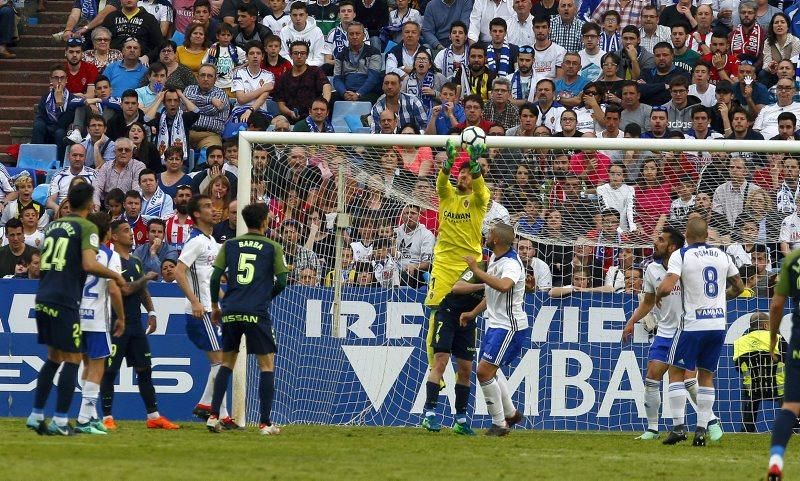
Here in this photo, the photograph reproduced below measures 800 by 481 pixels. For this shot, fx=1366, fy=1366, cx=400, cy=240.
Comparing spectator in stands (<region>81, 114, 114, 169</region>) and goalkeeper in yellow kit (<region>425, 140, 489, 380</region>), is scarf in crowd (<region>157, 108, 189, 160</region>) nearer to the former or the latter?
spectator in stands (<region>81, 114, 114, 169</region>)

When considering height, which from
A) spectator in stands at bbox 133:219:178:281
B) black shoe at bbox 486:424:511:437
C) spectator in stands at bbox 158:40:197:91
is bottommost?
black shoe at bbox 486:424:511:437

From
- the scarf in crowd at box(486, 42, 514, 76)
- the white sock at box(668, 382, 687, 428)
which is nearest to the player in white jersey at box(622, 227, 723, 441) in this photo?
the white sock at box(668, 382, 687, 428)

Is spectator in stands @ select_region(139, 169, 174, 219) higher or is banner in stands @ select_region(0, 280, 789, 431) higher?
spectator in stands @ select_region(139, 169, 174, 219)

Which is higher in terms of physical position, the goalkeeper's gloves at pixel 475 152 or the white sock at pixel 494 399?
the goalkeeper's gloves at pixel 475 152

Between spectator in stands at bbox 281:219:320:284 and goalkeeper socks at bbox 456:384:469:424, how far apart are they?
2.85 metres

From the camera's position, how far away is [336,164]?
15.7m

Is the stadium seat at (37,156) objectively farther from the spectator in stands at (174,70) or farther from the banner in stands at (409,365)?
the banner in stands at (409,365)

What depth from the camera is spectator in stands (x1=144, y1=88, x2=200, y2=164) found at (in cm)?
2005

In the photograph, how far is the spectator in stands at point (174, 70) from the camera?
21.0 m

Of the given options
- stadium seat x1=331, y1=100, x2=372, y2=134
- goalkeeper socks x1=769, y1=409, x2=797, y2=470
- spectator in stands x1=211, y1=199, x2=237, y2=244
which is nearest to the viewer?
goalkeeper socks x1=769, y1=409, x2=797, y2=470

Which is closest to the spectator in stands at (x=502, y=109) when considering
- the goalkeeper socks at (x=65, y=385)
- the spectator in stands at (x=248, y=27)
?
the spectator in stands at (x=248, y=27)

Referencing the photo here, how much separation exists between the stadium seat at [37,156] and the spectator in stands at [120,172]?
1.65 m

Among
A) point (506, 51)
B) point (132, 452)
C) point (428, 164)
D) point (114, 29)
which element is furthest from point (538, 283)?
point (114, 29)

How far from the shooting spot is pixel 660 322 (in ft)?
46.5
